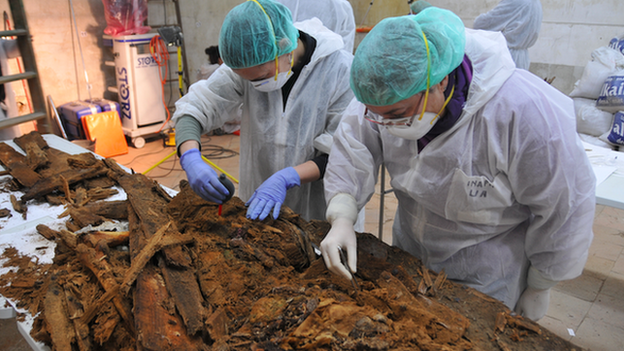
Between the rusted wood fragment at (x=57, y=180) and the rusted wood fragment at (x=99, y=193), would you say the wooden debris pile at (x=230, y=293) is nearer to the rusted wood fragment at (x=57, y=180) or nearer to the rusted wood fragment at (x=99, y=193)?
the rusted wood fragment at (x=99, y=193)

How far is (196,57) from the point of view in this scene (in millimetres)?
7078

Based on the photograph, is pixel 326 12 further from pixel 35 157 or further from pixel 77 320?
pixel 77 320

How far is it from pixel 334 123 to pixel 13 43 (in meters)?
4.47

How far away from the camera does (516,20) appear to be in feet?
13.2

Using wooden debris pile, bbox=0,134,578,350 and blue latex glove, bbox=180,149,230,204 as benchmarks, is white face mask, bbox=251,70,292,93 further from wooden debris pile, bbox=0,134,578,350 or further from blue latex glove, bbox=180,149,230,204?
wooden debris pile, bbox=0,134,578,350

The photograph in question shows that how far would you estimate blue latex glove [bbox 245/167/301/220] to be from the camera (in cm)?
183

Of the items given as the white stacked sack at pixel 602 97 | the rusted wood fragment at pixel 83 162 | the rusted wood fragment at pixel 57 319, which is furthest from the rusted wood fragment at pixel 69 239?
the white stacked sack at pixel 602 97

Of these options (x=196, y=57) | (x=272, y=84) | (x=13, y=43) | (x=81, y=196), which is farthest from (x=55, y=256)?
(x=196, y=57)

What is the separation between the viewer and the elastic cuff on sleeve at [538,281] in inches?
60.4

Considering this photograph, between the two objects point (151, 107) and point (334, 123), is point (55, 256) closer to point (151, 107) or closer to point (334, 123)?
point (334, 123)

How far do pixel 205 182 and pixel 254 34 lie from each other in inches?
29.5

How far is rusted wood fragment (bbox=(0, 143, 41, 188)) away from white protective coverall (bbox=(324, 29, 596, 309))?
1879 mm

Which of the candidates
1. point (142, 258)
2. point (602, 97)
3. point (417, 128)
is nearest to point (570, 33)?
point (602, 97)

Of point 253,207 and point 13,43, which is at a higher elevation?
point 13,43
